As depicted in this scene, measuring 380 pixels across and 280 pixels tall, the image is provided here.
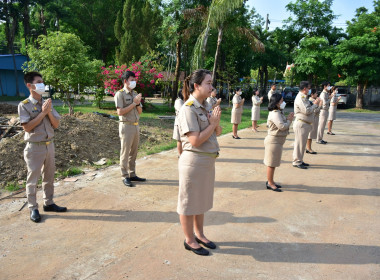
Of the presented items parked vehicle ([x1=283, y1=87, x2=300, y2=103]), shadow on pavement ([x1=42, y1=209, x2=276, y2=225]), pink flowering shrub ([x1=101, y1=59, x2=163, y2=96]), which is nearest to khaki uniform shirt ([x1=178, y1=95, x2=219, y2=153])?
shadow on pavement ([x1=42, y1=209, x2=276, y2=225])

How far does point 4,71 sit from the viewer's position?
2292 centimetres

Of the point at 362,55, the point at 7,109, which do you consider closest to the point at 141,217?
the point at 7,109

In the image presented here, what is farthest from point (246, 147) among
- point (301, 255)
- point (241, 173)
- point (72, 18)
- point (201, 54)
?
point (72, 18)

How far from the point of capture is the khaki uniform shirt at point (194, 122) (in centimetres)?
282

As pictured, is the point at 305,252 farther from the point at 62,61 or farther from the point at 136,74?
the point at 136,74

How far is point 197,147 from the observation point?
9.56 ft

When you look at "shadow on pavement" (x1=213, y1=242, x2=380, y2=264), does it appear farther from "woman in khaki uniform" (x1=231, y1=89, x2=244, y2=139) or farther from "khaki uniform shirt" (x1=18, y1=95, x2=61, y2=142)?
"woman in khaki uniform" (x1=231, y1=89, x2=244, y2=139)

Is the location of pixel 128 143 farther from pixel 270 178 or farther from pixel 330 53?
pixel 330 53

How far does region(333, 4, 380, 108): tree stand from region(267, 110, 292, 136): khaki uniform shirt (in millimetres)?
18388

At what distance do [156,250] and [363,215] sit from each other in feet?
9.81

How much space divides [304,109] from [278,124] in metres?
1.75

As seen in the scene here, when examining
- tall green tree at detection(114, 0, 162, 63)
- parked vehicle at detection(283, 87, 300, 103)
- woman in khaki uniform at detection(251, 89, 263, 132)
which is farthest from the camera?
parked vehicle at detection(283, 87, 300, 103)

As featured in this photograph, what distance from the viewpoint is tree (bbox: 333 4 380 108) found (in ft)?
65.0

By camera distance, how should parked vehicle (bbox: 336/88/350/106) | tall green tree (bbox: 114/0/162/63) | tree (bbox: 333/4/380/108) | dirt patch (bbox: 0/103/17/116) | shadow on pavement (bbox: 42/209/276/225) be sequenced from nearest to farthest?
shadow on pavement (bbox: 42/209/276/225) < dirt patch (bbox: 0/103/17/116) < tall green tree (bbox: 114/0/162/63) < tree (bbox: 333/4/380/108) < parked vehicle (bbox: 336/88/350/106)
